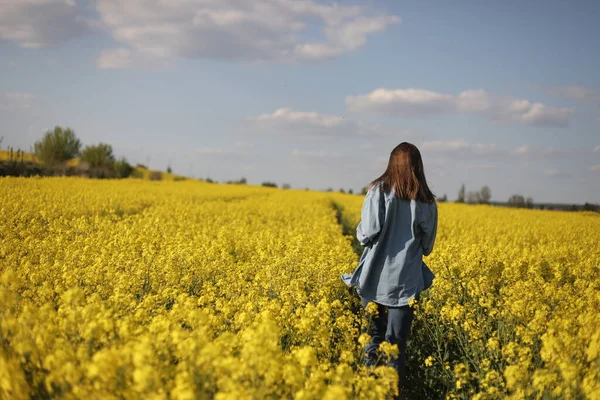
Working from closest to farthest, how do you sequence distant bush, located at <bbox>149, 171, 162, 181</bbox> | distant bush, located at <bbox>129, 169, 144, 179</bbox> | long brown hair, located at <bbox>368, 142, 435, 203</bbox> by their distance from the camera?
long brown hair, located at <bbox>368, 142, 435, 203</bbox>
distant bush, located at <bbox>129, 169, 144, 179</bbox>
distant bush, located at <bbox>149, 171, 162, 181</bbox>

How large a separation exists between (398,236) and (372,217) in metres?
0.33

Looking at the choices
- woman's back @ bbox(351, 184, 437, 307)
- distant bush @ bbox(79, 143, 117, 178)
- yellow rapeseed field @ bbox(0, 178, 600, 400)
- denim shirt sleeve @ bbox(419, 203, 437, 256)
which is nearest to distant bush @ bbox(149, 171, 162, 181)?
distant bush @ bbox(79, 143, 117, 178)

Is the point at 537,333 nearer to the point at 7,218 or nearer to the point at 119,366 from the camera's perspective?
the point at 119,366

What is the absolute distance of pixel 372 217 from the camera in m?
4.65

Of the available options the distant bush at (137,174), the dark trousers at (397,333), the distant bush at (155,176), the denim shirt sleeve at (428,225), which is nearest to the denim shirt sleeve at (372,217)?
the denim shirt sleeve at (428,225)

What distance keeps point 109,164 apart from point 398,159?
49927 millimetres

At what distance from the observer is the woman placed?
4.64m

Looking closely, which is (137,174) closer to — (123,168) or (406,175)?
(123,168)

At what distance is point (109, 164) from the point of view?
165ft

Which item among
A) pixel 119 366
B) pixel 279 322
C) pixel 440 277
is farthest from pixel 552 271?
pixel 119 366

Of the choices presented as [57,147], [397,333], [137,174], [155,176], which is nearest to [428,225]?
[397,333]

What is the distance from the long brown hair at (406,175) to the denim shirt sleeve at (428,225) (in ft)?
0.31

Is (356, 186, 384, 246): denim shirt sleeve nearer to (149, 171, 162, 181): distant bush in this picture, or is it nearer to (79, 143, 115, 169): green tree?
(79, 143, 115, 169): green tree

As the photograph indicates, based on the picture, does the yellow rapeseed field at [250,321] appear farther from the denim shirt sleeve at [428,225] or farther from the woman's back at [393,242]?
the denim shirt sleeve at [428,225]
